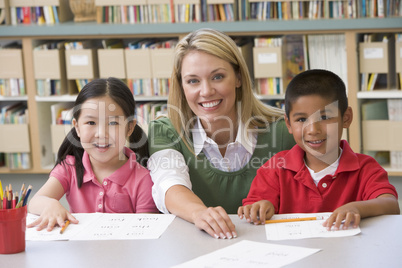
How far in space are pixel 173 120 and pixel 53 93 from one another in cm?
213

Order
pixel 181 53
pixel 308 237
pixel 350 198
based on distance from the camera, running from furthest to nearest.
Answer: pixel 181 53 → pixel 350 198 → pixel 308 237

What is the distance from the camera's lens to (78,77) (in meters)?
3.74

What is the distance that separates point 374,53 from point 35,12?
2135 millimetres

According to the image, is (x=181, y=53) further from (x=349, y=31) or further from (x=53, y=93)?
(x=53, y=93)

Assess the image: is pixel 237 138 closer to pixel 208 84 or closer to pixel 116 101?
pixel 208 84

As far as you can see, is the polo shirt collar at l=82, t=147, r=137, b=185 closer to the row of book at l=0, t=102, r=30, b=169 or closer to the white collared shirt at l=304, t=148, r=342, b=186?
the white collared shirt at l=304, t=148, r=342, b=186

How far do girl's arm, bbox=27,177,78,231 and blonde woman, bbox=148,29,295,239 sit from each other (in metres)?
0.30

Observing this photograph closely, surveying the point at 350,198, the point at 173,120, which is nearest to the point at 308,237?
the point at 350,198

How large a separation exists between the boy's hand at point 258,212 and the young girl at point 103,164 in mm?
400

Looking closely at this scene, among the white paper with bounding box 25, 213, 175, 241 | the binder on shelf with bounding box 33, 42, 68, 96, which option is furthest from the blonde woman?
the binder on shelf with bounding box 33, 42, 68, 96

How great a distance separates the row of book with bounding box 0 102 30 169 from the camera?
3873mm

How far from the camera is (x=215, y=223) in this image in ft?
4.52

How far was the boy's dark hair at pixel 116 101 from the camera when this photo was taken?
1.83 m

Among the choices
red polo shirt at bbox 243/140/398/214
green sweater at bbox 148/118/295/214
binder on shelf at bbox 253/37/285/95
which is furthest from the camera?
binder on shelf at bbox 253/37/285/95
